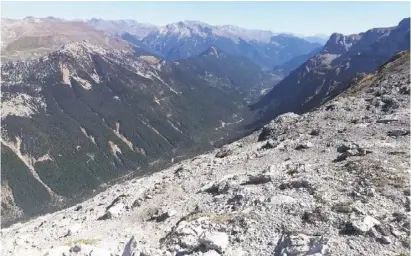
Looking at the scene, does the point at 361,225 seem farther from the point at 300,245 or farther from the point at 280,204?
the point at 280,204

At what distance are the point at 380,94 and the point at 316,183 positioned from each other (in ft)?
123

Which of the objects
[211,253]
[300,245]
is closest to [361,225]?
[300,245]

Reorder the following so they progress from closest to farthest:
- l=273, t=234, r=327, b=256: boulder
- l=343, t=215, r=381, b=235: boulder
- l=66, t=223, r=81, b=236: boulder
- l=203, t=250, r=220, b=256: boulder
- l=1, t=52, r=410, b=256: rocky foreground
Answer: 1. l=273, t=234, r=327, b=256: boulder
2. l=343, t=215, r=381, b=235: boulder
3. l=1, t=52, r=410, b=256: rocky foreground
4. l=203, t=250, r=220, b=256: boulder
5. l=66, t=223, r=81, b=236: boulder

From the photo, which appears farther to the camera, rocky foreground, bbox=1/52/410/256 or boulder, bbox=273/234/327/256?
rocky foreground, bbox=1/52/410/256

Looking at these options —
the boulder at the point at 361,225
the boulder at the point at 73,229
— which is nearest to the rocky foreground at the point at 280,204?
the boulder at the point at 361,225

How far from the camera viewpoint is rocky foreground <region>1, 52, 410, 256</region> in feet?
90.1

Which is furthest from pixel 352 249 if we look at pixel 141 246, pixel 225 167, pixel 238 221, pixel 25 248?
pixel 25 248

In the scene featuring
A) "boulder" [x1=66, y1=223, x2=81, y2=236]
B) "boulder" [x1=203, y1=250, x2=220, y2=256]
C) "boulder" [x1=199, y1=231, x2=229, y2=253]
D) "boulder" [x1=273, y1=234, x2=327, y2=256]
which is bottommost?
"boulder" [x1=66, y1=223, x2=81, y2=236]

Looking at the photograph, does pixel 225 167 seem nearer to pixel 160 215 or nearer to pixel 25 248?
pixel 160 215

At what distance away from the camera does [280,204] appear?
106ft

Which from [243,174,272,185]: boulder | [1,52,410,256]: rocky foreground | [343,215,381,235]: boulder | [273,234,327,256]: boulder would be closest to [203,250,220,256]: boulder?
[1,52,410,256]: rocky foreground

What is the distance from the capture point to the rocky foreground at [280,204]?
27.5 m

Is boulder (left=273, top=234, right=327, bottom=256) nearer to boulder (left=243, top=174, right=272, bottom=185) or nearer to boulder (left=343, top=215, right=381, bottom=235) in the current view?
boulder (left=343, top=215, right=381, bottom=235)

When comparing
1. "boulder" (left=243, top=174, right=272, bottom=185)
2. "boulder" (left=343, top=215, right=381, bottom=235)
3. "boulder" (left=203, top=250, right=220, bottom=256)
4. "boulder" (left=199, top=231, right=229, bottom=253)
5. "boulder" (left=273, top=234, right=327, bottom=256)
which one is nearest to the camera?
"boulder" (left=273, top=234, right=327, bottom=256)
